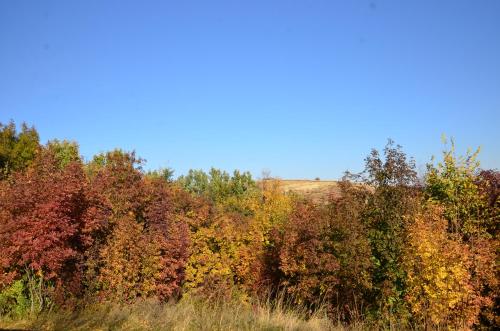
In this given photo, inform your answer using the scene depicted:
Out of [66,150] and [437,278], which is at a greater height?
[66,150]

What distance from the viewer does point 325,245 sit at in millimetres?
13281

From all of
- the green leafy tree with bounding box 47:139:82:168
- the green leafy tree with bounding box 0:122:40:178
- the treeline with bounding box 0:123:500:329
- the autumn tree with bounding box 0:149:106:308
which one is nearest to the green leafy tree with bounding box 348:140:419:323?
the treeline with bounding box 0:123:500:329

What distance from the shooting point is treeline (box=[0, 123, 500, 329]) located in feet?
36.8

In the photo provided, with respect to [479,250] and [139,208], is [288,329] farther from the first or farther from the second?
[139,208]

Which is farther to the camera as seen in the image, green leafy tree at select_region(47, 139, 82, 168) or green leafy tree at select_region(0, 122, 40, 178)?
green leafy tree at select_region(0, 122, 40, 178)

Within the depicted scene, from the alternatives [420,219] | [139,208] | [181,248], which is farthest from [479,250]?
[139,208]

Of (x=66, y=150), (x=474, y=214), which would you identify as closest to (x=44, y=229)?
(x=474, y=214)

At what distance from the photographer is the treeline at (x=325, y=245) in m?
11.2

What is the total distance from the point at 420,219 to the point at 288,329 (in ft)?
16.8

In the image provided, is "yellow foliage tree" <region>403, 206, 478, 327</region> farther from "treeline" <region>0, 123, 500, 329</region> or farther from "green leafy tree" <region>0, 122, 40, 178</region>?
"green leafy tree" <region>0, 122, 40, 178</region>

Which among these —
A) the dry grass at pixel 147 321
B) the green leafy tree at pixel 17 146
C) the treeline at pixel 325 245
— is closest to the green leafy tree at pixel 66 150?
the green leafy tree at pixel 17 146

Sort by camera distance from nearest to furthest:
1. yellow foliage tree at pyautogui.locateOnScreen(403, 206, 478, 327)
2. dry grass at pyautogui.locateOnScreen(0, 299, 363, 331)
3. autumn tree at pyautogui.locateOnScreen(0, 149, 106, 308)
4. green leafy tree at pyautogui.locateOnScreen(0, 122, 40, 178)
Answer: dry grass at pyautogui.locateOnScreen(0, 299, 363, 331)
autumn tree at pyautogui.locateOnScreen(0, 149, 106, 308)
yellow foliage tree at pyautogui.locateOnScreen(403, 206, 478, 327)
green leafy tree at pyautogui.locateOnScreen(0, 122, 40, 178)

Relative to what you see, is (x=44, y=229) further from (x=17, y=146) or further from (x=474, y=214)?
(x=17, y=146)

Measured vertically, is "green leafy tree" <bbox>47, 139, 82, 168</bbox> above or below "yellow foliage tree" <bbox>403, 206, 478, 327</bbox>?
above
